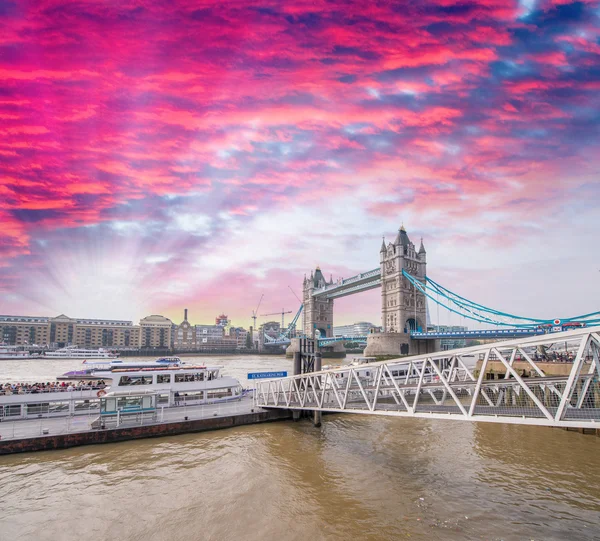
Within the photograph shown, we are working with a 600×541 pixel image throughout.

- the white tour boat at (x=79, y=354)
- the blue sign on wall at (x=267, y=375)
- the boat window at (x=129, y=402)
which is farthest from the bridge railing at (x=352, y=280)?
the boat window at (x=129, y=402)

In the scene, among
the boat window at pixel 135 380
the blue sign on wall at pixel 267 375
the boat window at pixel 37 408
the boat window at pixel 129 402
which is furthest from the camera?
the blue sign on wall at pixel 267 375

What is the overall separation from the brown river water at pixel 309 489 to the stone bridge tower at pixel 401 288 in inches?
3666

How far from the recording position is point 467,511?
14141mm

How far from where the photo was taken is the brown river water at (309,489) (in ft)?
43.4

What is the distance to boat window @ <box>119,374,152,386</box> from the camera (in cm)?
3009

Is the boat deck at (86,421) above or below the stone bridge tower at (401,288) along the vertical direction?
below

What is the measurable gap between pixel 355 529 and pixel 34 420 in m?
22.4

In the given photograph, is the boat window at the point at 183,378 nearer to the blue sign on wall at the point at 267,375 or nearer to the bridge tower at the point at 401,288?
the blue sign on wall at the point at 267,375

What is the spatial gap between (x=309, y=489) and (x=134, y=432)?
41.0 ft

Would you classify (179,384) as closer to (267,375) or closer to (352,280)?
(267,375)

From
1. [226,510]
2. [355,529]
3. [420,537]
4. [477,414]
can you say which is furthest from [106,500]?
[477,414]

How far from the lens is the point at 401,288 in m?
117

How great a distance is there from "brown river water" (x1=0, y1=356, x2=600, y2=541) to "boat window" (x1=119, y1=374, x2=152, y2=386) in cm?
842

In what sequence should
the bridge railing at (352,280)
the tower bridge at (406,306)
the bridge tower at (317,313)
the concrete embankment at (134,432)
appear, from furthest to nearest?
the bridge tower at (317,313) < the bridge railing at (352,280) < the tower bridge at (406,306) < the concrete embankment at (134,432)
